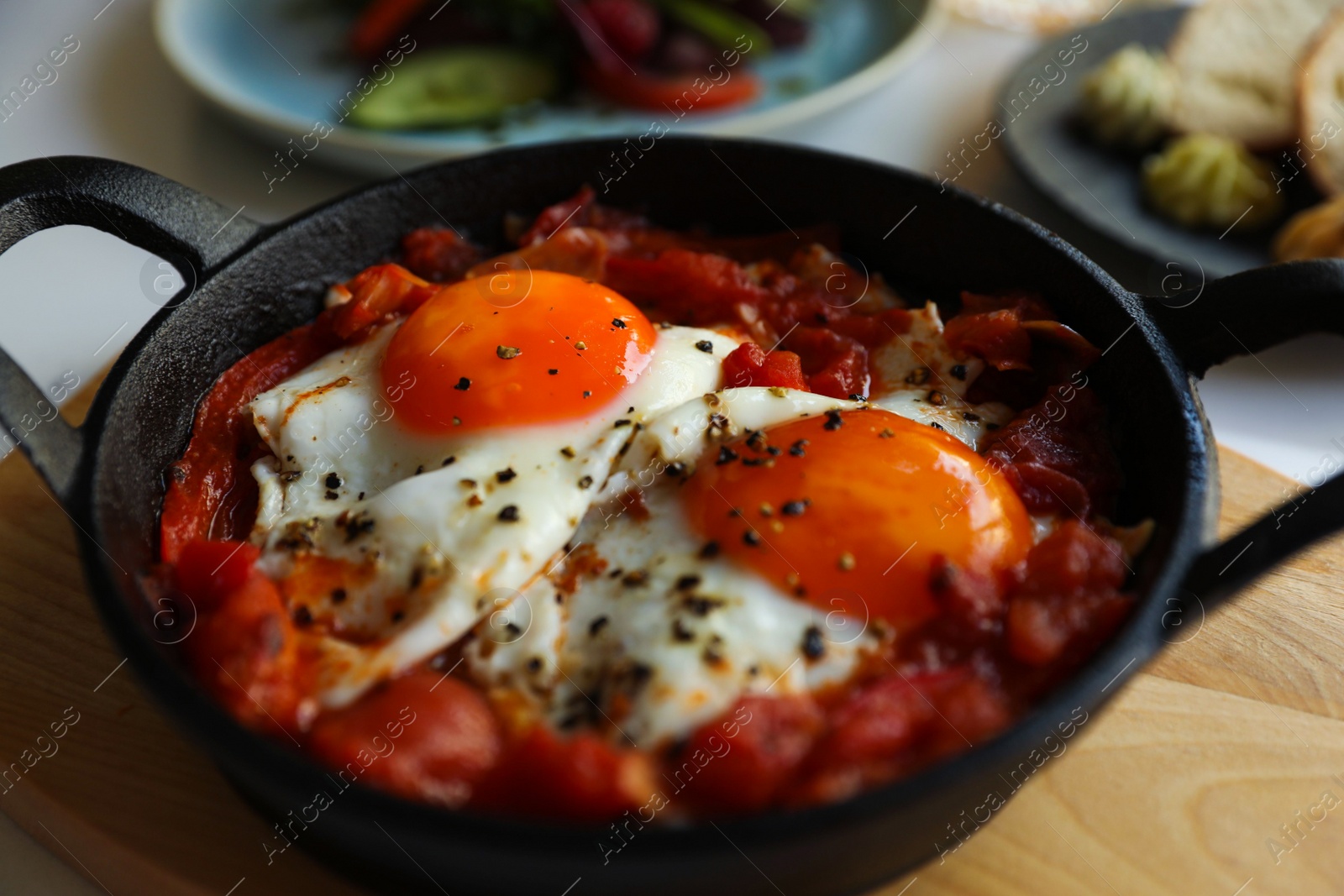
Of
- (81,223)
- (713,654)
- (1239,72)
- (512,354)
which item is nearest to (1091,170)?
(1239,72)

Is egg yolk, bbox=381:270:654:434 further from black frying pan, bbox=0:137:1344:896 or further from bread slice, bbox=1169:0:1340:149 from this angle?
bread slice, bbox=1169:0:1340:149

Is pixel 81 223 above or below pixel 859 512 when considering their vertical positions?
above

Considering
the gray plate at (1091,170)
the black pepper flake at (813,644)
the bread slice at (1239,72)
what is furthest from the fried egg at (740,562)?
the bread slice at (1239,72)

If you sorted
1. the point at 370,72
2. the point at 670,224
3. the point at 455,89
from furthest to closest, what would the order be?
the point at 370,72
the point at 455,89
the point at 670,224

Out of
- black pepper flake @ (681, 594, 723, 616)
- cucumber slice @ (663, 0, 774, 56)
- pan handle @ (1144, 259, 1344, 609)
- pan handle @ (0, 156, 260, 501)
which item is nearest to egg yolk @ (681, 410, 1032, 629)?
black pepper flake @ (681, 594, 723, 616)

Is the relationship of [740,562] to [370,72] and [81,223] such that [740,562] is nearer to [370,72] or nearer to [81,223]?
[81,223]

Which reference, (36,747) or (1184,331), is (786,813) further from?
(36,747)

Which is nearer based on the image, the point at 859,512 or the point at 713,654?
the point at 713,654

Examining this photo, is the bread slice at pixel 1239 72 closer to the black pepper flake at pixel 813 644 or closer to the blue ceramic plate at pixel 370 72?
the blue ceramic plate at pixel 370 72
